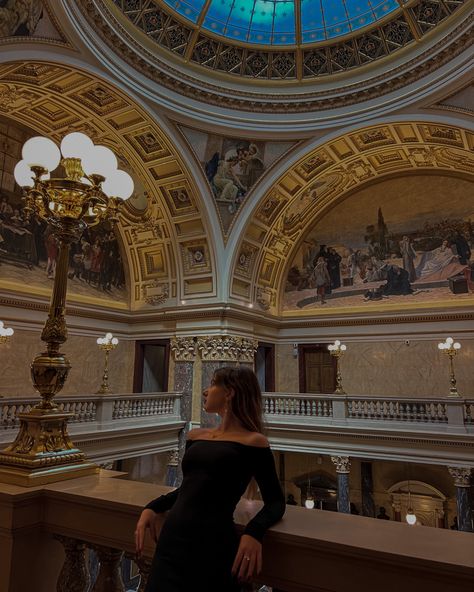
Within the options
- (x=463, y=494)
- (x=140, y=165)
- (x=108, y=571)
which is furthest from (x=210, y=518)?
(x=140, y=165)

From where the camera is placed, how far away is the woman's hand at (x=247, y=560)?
1635mm

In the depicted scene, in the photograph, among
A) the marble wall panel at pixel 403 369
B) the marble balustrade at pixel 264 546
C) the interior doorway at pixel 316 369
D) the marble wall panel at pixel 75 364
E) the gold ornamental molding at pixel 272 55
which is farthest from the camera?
the interior doorway at pixel 316 369

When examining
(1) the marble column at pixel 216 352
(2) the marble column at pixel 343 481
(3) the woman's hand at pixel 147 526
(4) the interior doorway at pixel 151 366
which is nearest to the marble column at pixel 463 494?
(2) the marble column at pixel 343 481

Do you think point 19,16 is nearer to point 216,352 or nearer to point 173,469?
point 216,352

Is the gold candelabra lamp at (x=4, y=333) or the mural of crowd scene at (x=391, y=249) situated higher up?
the mural of crowd scene at (x=391, y=249)

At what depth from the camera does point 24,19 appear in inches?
337

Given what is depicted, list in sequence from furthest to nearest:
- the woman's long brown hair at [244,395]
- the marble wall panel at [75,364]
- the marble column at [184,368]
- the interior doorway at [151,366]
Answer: the interior doorway at [151,366]
the marble column at [184,368]
the marble wall panel at [75,364]
the woman's long brown hair at [244,395]

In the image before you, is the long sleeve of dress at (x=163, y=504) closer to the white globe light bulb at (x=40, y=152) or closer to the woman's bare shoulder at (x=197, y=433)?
the woman's bare shoulder at (x=197, y=433)

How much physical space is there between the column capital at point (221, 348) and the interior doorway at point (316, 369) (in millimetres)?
3077

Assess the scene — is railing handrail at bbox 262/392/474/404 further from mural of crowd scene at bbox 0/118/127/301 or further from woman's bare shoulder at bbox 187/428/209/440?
woman's bare shoulder at bbox 187/428/209/440

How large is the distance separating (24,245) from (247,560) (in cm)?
1296

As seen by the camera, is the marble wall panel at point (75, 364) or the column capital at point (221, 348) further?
the column capital at point (221, 348)

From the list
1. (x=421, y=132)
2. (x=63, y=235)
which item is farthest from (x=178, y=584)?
(x=421, y=132)

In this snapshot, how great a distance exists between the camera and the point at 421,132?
504 inches
